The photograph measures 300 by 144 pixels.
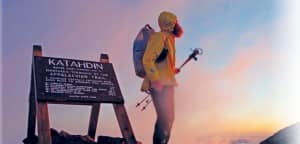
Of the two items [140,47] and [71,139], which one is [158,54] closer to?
[140,47]

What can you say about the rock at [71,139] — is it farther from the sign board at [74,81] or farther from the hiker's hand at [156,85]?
the hiker's hand at [156,85]

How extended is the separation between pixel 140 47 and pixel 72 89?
0.43 metres

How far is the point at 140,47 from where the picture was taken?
10.2 feet

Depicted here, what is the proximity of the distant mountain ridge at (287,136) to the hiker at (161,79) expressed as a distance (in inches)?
20.5

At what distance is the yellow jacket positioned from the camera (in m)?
3.08

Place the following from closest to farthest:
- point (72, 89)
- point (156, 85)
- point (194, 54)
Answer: point (72, 89) → point (156, 85) → point (194, 54)

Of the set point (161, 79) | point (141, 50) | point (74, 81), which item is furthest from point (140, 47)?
point (74, 81)

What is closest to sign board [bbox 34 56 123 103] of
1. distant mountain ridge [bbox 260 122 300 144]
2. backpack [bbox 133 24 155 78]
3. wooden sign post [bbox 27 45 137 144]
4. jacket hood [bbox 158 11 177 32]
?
wooden sign post [bbox 27 45 137 144]

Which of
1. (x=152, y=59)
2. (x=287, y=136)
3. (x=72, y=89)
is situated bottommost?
(x=287, y=136)

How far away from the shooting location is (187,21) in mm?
3227

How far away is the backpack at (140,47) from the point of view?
3.08 m

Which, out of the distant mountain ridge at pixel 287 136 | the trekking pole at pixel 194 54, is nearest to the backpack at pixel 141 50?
the trekking pole at pixel 194 54

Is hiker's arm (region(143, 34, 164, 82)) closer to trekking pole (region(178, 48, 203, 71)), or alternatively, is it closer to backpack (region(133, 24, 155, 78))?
backpack (region(133, 24, 155, 78))

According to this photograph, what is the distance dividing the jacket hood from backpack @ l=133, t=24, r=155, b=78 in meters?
0.06
